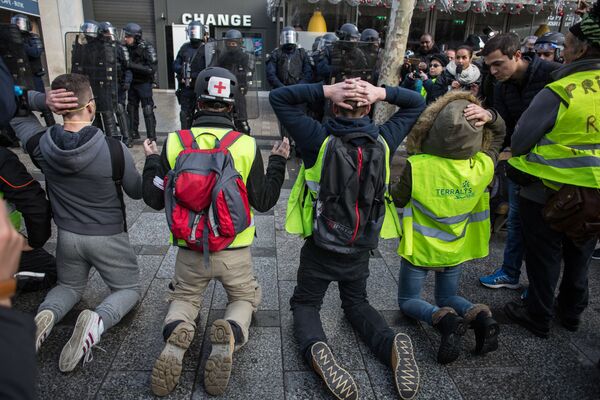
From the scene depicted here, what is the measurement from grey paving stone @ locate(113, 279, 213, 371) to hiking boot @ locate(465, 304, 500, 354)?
161cm

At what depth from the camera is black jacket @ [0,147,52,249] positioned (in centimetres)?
256

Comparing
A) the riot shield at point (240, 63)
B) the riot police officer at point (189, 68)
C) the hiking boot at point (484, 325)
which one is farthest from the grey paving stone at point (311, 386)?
the riot police officer at point (189, 68)

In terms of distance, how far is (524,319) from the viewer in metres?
2.88

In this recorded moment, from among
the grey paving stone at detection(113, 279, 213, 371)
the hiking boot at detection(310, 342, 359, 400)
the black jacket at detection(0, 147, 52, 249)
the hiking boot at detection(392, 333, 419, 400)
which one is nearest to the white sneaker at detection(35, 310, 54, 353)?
the grey paving stone at detection(113, 279, 213, 371)

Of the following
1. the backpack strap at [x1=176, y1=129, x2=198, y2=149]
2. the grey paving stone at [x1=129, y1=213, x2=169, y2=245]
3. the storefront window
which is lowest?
the grey paving stone at [x1=129, y1=213, x2=169, y2=245]

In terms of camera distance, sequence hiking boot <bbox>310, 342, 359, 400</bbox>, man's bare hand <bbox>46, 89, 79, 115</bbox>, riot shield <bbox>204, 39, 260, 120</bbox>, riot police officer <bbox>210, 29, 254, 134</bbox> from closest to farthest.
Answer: hiking boot <bbox>310, 342, 359, 400</bbox> < man's bare hand <bbox>46, 89, 79, 115</bbox> < riot shield <bbox>204, 39, 260, 120</bbox> < riot police officer <bbox>210, 29, 254, 134</bbox>

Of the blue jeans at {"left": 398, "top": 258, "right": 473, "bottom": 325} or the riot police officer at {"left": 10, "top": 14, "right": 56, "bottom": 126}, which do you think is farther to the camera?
the riot police officer at {"left": 10, "top": 14, "right": 56, "bottom": 126}

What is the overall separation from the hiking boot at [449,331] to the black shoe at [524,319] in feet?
2.56

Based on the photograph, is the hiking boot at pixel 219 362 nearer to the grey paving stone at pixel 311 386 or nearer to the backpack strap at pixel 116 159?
the grey paving stone at pixel 311 386

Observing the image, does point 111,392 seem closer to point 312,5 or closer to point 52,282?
point 52,282

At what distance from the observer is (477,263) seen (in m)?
3.90

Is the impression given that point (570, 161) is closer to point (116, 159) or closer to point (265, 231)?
point (116, 159)

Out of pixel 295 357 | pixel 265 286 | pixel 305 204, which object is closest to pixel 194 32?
pixel 265 286

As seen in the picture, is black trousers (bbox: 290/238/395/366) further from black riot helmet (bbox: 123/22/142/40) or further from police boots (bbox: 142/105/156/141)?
black riot helmet (bbox: 123/22/142/40)
